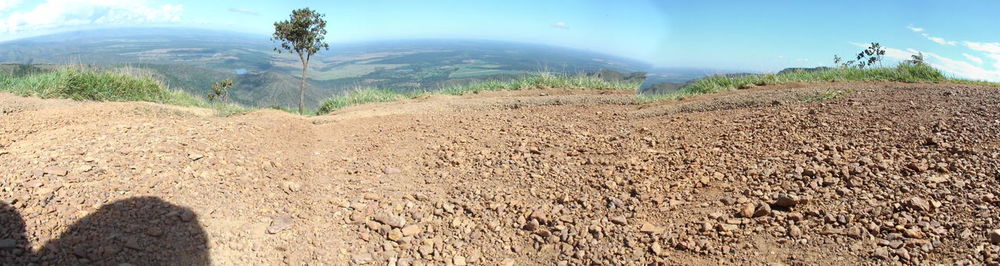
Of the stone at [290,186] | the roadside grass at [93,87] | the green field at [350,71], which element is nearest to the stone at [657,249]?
the stone at [290,186]

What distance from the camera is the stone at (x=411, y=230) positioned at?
11.5 feet

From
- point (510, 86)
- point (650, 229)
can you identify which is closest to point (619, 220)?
point (650, 229)

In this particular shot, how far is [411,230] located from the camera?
354 centimetres

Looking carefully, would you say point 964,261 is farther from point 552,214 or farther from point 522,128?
point 522,128

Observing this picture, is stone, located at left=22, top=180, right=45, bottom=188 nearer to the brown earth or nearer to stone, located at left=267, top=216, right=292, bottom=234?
the brown earth

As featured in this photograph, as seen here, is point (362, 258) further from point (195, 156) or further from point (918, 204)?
point (918, 204)

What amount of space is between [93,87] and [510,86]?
28.4 ft

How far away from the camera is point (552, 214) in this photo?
3.69 meters

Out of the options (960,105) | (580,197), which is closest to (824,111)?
(960,105)

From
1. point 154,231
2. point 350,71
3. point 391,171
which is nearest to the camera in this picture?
point 154,231

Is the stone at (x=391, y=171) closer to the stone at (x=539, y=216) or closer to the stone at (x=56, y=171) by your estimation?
the stone at (x=539, y=216)

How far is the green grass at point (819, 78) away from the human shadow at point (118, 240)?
23.9ft

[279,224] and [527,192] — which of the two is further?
[527,192]

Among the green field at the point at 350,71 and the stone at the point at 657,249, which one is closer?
the stone at the point at 657,249
